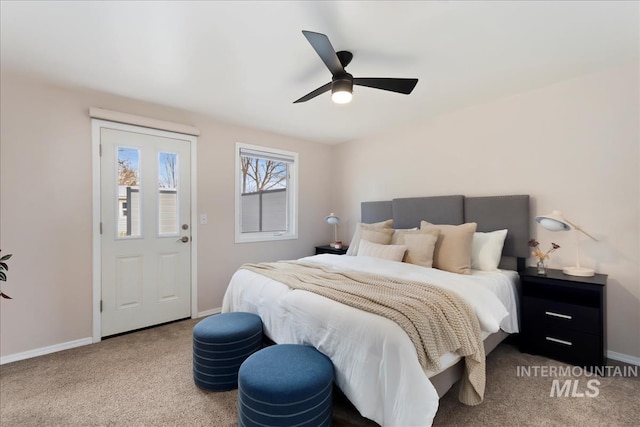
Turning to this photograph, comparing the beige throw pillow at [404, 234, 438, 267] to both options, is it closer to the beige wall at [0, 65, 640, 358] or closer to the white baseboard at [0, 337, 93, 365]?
the beige wall at [0, 65, 640, 358]

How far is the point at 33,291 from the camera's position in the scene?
8.36ft

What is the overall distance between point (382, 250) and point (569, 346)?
1659mm

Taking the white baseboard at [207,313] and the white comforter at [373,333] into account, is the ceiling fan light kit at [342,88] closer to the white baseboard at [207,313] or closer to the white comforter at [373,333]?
the white comforter at [373,333]

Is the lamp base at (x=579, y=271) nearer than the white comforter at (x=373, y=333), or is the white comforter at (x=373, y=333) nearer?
the white comforter at (x=373, y=333)

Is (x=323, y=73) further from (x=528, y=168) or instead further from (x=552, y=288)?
(x=552, y=288)

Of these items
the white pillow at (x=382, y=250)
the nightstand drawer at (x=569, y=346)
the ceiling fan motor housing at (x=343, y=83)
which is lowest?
the nightstand drawer at (x=569, y=346)

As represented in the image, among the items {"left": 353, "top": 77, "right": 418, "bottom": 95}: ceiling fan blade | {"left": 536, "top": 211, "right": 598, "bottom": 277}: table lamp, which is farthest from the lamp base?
{"left": 353, "top": 77, "right": 418, "bottom": 95}: ceiling fan blade

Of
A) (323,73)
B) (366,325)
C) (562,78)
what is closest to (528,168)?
(562,78)

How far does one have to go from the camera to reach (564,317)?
7.60 ft

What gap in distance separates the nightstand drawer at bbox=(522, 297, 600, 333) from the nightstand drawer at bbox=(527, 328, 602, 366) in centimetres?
5

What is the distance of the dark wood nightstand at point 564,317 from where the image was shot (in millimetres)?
2188

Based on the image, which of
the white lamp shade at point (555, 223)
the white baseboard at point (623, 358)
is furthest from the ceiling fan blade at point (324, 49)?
the white baseboard at point (623, 358)

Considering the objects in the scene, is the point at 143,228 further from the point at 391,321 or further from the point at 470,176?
the point at 470,176

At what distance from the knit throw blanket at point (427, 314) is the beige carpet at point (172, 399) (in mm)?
370
